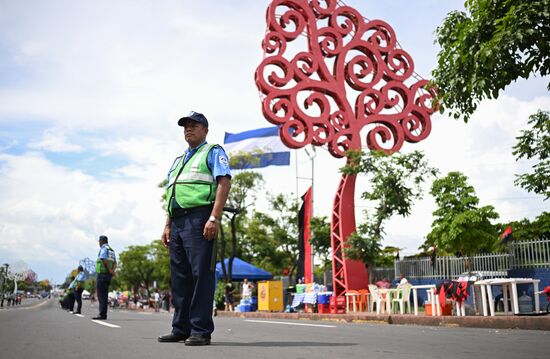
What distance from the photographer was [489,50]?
7.93 metres

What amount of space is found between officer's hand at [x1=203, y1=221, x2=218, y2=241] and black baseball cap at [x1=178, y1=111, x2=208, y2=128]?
3.18 ft

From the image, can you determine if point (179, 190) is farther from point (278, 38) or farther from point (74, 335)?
point (278, 38)

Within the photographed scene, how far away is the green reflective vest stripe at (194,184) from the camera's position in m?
4.98

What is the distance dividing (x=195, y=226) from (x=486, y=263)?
15543mm

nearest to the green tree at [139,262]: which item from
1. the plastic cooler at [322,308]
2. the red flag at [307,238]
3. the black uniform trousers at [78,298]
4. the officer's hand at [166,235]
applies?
the red flag at [307,238]

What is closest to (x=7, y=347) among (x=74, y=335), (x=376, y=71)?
(x=74, y=335)

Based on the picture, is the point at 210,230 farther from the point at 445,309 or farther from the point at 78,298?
the point at 78,298

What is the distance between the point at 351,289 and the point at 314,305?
5.93 ft

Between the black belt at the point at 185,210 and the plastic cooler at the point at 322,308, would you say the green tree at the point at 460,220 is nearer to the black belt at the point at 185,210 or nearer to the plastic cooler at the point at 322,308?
the plastic cooler at the point at 322,308

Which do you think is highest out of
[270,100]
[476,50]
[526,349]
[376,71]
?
[376,71]

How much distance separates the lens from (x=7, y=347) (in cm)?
443

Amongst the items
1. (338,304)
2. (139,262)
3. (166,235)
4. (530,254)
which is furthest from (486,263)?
(139,262)

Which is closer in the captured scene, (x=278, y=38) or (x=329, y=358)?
(x=329, y=358)

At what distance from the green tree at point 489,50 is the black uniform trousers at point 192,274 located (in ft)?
16.5
